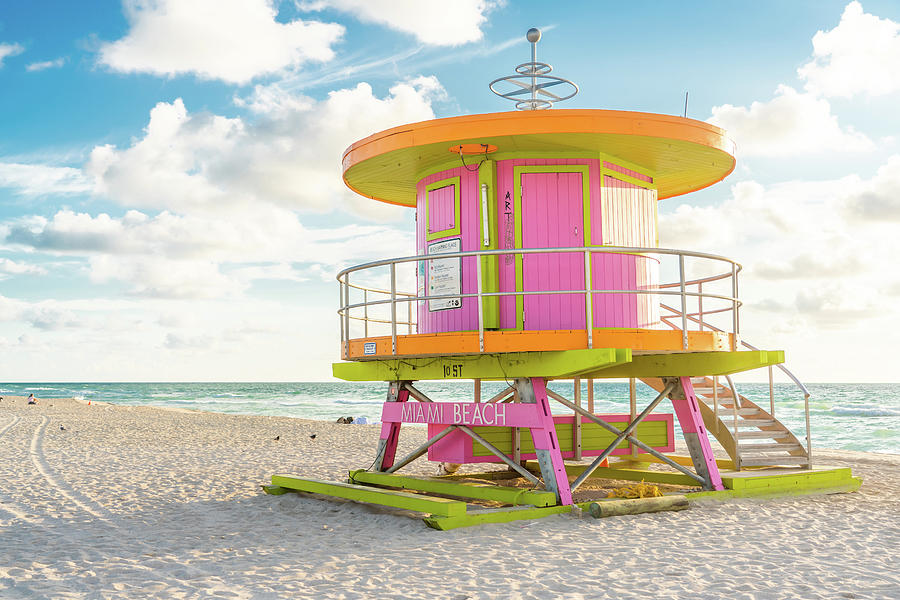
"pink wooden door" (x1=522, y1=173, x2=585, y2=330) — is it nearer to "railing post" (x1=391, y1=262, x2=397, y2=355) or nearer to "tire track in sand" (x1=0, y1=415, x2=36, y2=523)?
"railing post" (x1=391, y1=262, x2=397, y2=355)

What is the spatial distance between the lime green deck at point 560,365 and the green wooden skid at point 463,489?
4.60ft

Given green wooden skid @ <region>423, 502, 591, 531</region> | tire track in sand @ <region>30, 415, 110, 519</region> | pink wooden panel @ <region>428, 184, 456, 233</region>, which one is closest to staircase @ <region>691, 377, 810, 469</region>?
green wooden skid @ <region>423, 502, 591, 531</region>

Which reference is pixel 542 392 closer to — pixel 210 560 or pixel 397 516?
pixel 397 516

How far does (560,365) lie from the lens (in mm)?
8914

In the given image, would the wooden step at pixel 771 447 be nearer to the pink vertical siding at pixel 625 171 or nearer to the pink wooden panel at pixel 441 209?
the pink vertical siding at pixel 625 171

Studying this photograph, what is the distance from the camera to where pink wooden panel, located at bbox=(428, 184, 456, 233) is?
10498 millimetres

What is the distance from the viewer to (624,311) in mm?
10164

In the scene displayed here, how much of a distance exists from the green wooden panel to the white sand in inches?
7.4

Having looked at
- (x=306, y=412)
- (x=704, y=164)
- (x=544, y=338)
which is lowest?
(x=306, y=412)

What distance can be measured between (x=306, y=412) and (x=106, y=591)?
48327 millimetres

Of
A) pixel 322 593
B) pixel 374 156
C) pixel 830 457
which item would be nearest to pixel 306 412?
pixel 830 457

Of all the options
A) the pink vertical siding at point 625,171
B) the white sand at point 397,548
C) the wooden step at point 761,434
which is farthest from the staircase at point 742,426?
the pink vertical siding at point 625,171

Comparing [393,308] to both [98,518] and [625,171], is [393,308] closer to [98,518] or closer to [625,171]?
[625,171]

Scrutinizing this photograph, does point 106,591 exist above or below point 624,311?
below
